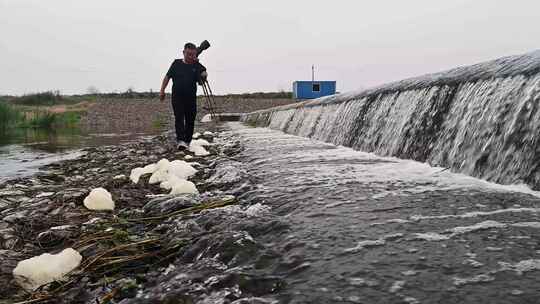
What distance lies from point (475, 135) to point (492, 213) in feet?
6.05

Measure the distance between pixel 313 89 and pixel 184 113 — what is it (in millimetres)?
44462

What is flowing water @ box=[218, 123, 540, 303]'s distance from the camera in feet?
4.82

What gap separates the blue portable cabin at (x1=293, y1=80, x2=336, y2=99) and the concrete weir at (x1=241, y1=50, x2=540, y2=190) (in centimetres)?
4405

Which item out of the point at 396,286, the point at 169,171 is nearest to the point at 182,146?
the point at 169,171

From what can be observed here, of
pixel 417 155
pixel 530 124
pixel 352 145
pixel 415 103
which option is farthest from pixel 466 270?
pixel 352 145

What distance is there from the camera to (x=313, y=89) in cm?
5191

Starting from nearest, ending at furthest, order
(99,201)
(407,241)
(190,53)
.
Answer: (407,241)
(99,201)
(190,53)

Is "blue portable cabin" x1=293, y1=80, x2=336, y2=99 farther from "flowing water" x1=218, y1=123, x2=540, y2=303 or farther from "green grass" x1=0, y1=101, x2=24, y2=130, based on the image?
"flowing water" x1=218, y1=123, x2=540, y2=303

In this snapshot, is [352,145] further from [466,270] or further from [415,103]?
[466,270]

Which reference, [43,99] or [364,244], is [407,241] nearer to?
[364,244]

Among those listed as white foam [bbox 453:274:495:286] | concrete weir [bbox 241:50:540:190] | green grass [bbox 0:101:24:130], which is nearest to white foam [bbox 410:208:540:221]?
concrete weir [bbox 241:50:540:190]

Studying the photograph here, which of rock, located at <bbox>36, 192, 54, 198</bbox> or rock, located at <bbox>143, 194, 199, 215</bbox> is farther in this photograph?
rock, located at <bbox>36, 192, 54, 198</bbox>

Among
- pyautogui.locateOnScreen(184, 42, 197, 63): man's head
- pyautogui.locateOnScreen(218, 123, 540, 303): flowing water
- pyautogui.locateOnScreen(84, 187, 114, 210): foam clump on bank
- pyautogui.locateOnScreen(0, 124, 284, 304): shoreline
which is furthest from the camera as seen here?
pyautogui.locateOnScreen(184, 42, 197, 63): man's head

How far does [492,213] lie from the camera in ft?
7.61
